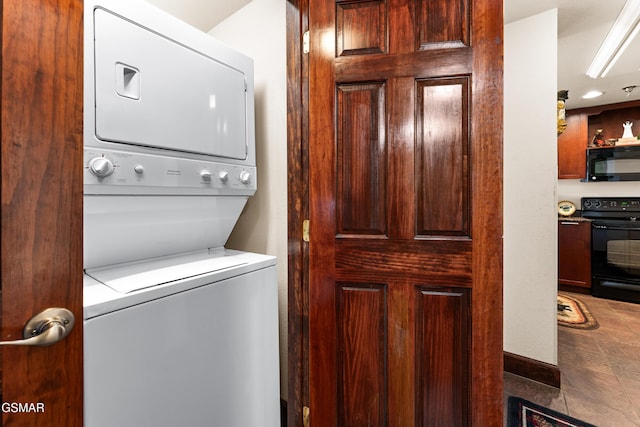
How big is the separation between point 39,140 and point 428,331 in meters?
1.27

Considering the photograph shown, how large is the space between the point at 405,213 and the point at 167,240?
0.97 meters

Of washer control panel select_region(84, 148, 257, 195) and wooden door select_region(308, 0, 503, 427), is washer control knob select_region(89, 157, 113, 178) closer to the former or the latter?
washer control panel select_region(84, 148, 257, 195)

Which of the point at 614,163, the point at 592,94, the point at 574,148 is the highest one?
the point at 592,94

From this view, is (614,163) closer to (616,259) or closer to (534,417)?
(616,259)

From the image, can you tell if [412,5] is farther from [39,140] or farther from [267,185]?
[39,140]

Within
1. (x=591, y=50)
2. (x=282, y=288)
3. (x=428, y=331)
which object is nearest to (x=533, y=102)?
(x=591, y=50)

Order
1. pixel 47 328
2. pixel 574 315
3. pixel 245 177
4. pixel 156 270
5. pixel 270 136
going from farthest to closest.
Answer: pixel 574 315
pixel 270 136
pixel 245 177
pixel 156 270
pixel 47 328

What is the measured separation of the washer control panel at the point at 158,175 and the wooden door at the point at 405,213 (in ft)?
1.29

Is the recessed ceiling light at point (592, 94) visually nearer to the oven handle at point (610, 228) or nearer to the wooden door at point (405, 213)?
the oven handle at point (610, 228)

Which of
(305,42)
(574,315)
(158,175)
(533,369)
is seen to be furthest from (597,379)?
(158,175)

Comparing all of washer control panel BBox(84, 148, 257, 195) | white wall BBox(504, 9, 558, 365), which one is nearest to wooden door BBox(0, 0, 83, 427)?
washer control panel BBox(84, 148, 257, 195)

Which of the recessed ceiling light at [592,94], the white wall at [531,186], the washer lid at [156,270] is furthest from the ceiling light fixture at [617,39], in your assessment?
the washer lid at [156,270]

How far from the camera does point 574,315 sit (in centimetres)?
305

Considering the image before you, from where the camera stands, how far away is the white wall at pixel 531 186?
6.08 ft
